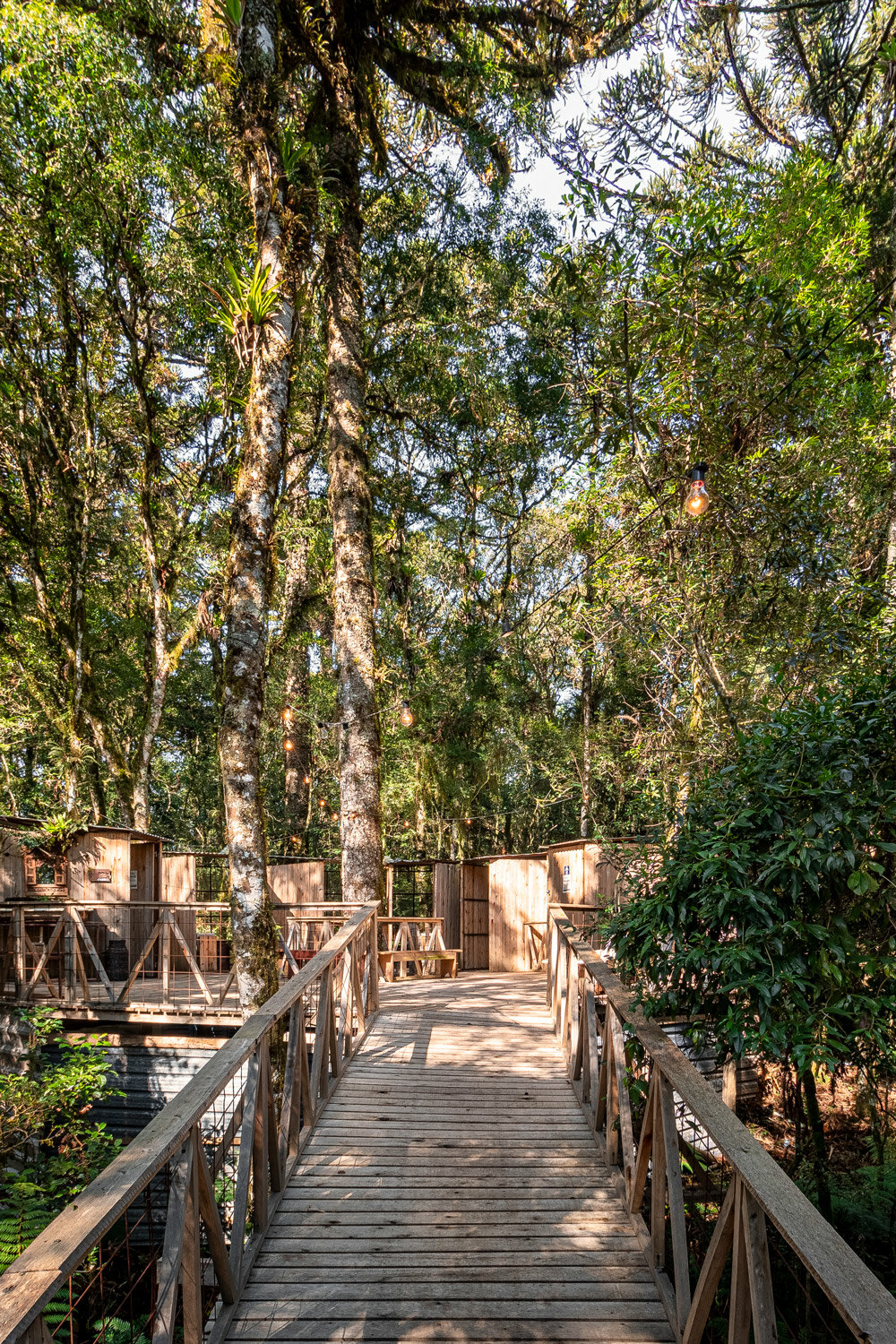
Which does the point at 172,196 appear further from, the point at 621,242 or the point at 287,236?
the point at 621,242

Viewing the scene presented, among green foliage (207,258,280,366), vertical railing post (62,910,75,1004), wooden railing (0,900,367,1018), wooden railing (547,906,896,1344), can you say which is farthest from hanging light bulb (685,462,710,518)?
vertical railing post (62,910,75,1004)

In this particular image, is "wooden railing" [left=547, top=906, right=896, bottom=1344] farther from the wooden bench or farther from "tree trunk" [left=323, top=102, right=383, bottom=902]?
the wooden bench

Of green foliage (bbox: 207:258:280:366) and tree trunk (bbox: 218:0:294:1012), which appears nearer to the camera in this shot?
tree trunk (bbox: 218:0:294:1012)

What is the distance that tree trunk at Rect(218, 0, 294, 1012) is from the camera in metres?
5.12

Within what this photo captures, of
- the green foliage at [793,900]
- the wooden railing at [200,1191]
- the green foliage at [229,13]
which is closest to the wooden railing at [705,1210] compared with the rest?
the green foliage at [793,900]

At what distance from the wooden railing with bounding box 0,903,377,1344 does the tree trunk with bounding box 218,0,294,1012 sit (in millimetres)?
632

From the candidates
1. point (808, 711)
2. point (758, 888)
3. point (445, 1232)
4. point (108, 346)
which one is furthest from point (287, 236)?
point (108, 346)

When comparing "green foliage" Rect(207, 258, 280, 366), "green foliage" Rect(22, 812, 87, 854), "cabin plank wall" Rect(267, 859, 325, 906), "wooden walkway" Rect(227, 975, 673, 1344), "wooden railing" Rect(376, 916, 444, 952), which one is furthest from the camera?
"cabin plank wall" Rect(267, 859, 325, 906)

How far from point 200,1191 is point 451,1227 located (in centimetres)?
131

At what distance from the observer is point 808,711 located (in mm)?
3328

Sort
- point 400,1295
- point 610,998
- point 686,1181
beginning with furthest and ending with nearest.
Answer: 1. point 686,1181
2. point 610,998
3. point 400,1295

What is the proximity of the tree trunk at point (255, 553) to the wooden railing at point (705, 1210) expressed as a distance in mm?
2216

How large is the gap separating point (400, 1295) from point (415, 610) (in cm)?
1304

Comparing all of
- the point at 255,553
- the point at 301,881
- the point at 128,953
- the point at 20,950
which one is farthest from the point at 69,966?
the point at 255,553
